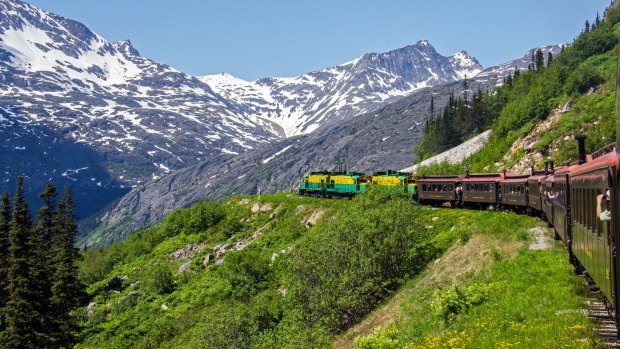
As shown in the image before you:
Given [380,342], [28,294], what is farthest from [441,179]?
[380,342]

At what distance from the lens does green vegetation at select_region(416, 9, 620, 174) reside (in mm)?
82438

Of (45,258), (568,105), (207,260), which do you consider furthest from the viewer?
(568,105)

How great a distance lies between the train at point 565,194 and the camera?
11195 millimetres

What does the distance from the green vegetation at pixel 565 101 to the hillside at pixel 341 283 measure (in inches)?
1502

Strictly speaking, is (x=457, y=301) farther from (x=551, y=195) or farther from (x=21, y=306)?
(x=21, y=306)

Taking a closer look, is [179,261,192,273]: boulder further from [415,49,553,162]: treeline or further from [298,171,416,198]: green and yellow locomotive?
[415,49,553,162]: treeline

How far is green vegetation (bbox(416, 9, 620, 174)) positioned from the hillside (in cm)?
3816

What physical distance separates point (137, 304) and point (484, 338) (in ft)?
158

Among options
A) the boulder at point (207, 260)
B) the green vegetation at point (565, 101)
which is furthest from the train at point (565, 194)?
the green vegetation at point (565, 101)

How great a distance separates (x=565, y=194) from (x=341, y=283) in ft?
44.1

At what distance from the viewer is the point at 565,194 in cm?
2312

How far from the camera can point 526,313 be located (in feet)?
57.9

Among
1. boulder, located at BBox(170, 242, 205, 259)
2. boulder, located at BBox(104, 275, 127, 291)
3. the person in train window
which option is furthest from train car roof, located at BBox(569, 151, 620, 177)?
boulder, located at BBox(104, 275, 127, 291)

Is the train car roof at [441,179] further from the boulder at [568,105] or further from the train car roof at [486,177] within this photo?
the boulder at [568,105]
